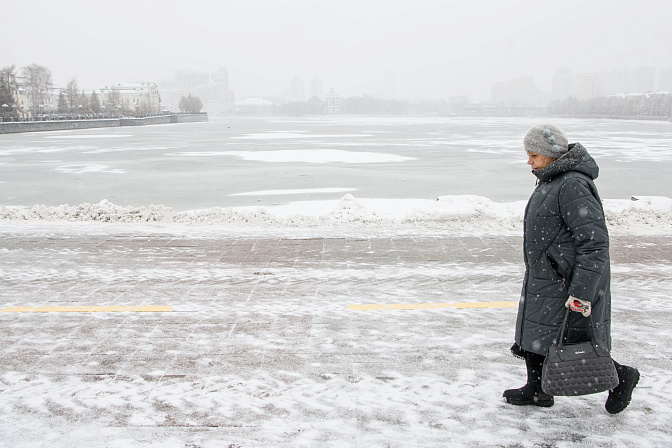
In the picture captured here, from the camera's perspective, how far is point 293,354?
421cm

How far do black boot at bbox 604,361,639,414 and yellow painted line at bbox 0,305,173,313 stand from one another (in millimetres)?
3653

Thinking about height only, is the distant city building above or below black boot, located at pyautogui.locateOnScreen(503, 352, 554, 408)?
above

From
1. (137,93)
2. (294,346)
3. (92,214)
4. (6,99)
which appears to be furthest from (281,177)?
(137,93)

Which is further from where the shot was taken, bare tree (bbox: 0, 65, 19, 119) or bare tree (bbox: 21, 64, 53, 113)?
bare tree (bbox: 21, 64, 53, 113)

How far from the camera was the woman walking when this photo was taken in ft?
9.37

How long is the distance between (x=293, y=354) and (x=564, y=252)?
6.99ft

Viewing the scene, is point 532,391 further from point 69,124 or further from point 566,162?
point 69,124

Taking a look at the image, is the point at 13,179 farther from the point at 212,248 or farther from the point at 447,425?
the point at 447,425

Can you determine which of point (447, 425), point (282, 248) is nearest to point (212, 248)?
point (282, 248)

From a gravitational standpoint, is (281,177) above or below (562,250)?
below

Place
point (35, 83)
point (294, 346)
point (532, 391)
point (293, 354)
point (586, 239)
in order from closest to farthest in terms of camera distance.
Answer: point (586, 239) < point (532, 391) < point (293, 354) < point (294, 346) < point (35, 83)

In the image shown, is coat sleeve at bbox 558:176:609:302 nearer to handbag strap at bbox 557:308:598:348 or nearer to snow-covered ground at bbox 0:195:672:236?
handbag strap at bbox 557:308:598:348

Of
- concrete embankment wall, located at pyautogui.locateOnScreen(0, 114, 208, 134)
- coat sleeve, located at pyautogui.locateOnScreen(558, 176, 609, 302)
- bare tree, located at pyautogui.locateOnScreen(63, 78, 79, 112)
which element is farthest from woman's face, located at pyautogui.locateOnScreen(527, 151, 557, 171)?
bare tree, located at pyautogui.locateOnScreen(63, 78, 79, 112)

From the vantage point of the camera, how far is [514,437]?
316cm
